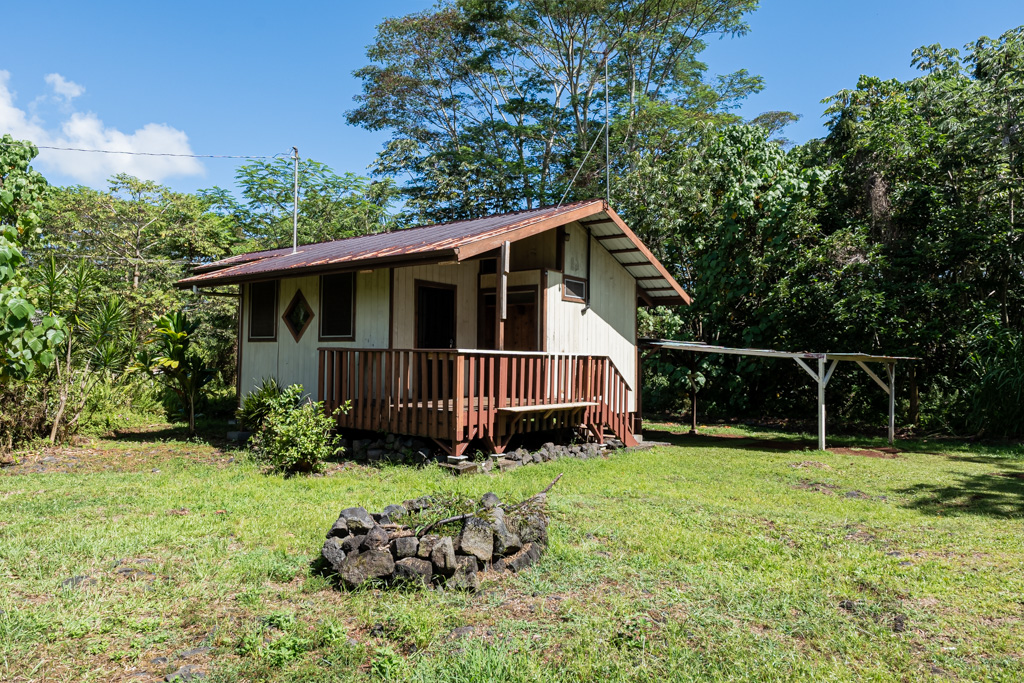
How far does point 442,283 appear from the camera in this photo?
36.3 ft

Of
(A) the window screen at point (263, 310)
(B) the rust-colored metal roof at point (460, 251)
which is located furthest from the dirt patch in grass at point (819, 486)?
(A) the window screen at point (263, 310)

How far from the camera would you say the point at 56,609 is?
3807 mm

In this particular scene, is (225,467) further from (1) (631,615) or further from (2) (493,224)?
(1) (631,615)

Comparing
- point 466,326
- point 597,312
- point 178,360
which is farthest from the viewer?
point 178,360

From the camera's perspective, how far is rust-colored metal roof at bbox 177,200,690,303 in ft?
29.6

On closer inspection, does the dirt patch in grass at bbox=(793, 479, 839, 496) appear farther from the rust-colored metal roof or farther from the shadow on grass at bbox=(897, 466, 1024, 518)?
the rust-colored metal roof

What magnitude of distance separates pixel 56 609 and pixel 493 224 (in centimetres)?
852

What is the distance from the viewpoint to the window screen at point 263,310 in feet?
41.1

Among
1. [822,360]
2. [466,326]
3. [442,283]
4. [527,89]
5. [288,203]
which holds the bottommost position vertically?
[822,360]

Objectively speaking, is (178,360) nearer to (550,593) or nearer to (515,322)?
(515,322)

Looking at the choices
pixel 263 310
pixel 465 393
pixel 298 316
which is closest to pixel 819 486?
pixel 465 393

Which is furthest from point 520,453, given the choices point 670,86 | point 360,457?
point 670,86

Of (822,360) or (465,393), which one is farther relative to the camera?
(822,360)

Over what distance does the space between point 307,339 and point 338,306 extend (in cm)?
105
